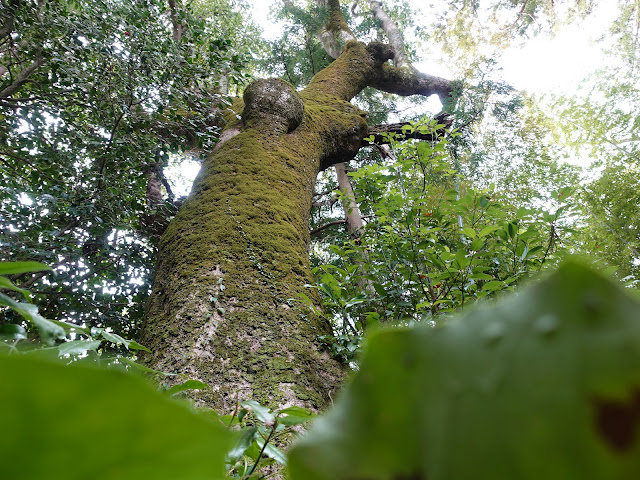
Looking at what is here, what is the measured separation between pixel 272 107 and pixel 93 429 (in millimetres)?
3014

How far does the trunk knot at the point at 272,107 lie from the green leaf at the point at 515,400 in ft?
9.23

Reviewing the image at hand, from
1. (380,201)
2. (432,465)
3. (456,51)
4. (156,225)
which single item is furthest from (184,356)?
(456,51)

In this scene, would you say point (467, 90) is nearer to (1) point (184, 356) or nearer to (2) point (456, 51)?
(2) point (456, 51)

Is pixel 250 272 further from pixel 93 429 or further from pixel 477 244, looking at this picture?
pixel 93 429

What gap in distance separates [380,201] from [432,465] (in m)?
1.87

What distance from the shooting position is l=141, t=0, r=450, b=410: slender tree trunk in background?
1268mm

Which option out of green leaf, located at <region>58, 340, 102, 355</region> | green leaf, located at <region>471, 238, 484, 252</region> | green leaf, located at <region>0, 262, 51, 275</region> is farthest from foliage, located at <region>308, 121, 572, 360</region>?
green leaf, located at <region>0, 262, 51, 275</region>

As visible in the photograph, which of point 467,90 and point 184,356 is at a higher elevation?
point 467,90

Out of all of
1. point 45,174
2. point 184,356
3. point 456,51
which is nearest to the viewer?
point 184,356

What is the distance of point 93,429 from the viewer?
0.10 metres

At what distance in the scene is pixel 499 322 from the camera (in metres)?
0.11

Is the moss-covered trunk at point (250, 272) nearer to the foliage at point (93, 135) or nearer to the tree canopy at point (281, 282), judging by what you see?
the tree canopy at point (281, 282)

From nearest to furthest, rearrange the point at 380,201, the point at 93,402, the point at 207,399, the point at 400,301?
the point at 93,402 < the point at 207,399 < the point at 400,301 < the point at 380,201

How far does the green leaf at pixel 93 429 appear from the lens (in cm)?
9
